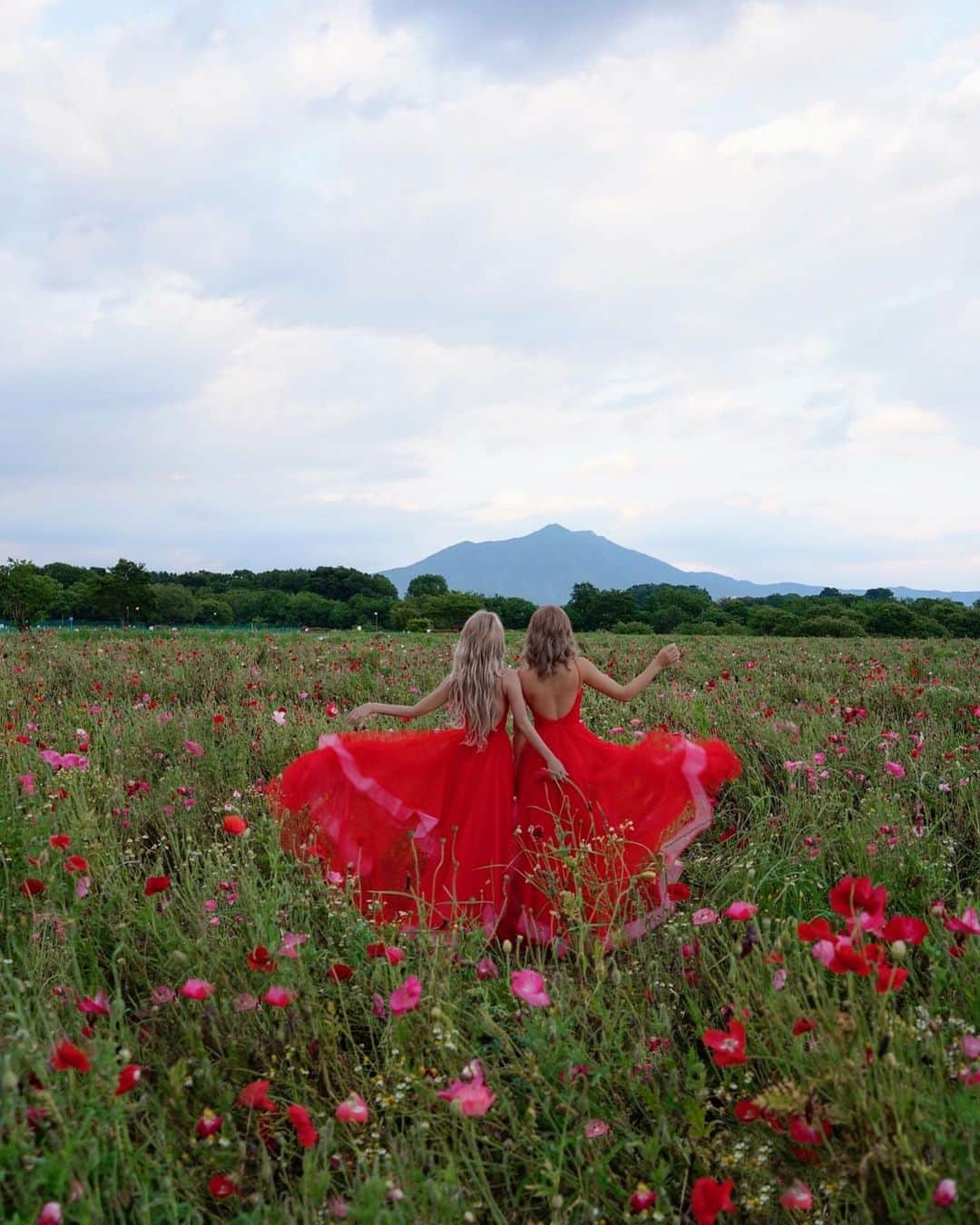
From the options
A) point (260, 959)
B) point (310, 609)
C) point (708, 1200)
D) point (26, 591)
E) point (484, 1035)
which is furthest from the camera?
point (310, 609)

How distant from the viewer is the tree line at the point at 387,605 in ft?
137

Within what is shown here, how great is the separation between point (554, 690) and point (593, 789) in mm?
583

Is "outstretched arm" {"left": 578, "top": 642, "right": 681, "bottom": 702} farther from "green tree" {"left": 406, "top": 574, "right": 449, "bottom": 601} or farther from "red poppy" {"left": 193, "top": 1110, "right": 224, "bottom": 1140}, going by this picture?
"green tree" {"left": 406, "top": 574, "right": 449, "bottom": 601}

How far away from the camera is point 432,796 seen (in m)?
4.60

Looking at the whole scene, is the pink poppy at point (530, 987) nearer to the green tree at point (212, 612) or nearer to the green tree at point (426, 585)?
the green tree at point (212, 612)

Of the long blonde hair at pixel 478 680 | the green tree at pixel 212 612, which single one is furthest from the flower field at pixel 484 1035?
the green tree at pixel 212 612

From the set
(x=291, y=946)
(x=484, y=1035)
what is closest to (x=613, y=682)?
(x=484, y=1035)

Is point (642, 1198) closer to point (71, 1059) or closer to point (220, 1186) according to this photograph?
point (220, 1186)

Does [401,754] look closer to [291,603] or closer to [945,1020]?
[945,1020]

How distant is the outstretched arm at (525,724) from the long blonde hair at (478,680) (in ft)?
0.23

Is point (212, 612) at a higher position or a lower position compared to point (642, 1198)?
higher

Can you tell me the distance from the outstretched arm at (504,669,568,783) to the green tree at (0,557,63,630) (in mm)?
37174

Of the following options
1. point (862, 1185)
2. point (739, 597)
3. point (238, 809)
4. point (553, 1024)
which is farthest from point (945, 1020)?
point (739, 597)

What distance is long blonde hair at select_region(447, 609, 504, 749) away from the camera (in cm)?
455
